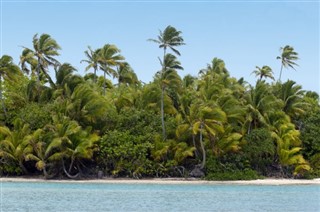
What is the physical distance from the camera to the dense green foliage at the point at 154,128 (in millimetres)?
31953

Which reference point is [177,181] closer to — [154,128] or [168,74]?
[154,128]

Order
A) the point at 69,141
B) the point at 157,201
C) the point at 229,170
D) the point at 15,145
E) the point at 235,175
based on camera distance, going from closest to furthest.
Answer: the point at 157,201
the point at 69,141
the point at 15,145
the point at 235,175
the point at 229,170

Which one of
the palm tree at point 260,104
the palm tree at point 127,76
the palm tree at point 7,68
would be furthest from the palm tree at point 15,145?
the palm tree at point 260,104

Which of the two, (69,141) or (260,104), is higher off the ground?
(260,104)

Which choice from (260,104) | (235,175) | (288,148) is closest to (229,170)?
(235,175)

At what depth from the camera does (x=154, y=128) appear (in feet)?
112

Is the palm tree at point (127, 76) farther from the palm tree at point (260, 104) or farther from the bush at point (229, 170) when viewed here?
the bush at point (229, 170)

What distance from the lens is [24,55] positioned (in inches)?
1451

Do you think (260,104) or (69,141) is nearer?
(69,141)

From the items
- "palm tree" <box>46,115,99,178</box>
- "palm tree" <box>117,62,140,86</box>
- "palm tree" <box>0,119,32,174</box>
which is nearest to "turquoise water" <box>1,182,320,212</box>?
"palm tree" <box>46,115,99,178</box>

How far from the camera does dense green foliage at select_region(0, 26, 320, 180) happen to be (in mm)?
31953

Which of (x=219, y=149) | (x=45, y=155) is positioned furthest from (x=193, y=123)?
(x=45, y=155)

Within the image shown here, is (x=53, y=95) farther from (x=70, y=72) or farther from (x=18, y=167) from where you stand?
(x=18, y=167)

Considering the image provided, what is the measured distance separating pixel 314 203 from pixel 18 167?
20.8 meters
